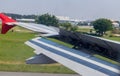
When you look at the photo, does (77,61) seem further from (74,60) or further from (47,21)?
(47,21)

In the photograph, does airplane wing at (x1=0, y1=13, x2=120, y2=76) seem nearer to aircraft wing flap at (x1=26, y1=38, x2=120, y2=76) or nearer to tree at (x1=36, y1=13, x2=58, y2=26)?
aircraft wing flap at (x1=26, y1=38, x2=120, y2=76)

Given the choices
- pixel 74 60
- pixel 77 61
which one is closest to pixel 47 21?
pixel 74 60

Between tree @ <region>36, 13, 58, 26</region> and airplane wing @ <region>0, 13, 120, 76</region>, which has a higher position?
airplane wing @ <region>0, 13, 120, 76</region>

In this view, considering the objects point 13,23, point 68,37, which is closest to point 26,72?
point 13,23

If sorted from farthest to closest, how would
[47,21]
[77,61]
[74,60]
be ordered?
[47,21]
[74,60]
[77,61]

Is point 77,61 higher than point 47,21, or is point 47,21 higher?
point 77,61

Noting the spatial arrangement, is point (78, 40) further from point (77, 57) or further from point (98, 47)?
point (77, 57)

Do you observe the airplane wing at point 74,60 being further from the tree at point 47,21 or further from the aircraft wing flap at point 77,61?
the tree at point 47,21

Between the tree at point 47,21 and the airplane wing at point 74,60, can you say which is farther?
the tree at point 47,21

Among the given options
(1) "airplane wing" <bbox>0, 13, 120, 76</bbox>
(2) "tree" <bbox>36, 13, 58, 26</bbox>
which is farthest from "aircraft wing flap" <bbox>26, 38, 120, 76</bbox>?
(2) "tree" <bbox>36, 13, 58, 26</bbox>

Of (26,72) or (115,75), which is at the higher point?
(115,75)

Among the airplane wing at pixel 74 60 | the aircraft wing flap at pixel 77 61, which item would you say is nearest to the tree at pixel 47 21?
the airplane wing at pixel 74 60
